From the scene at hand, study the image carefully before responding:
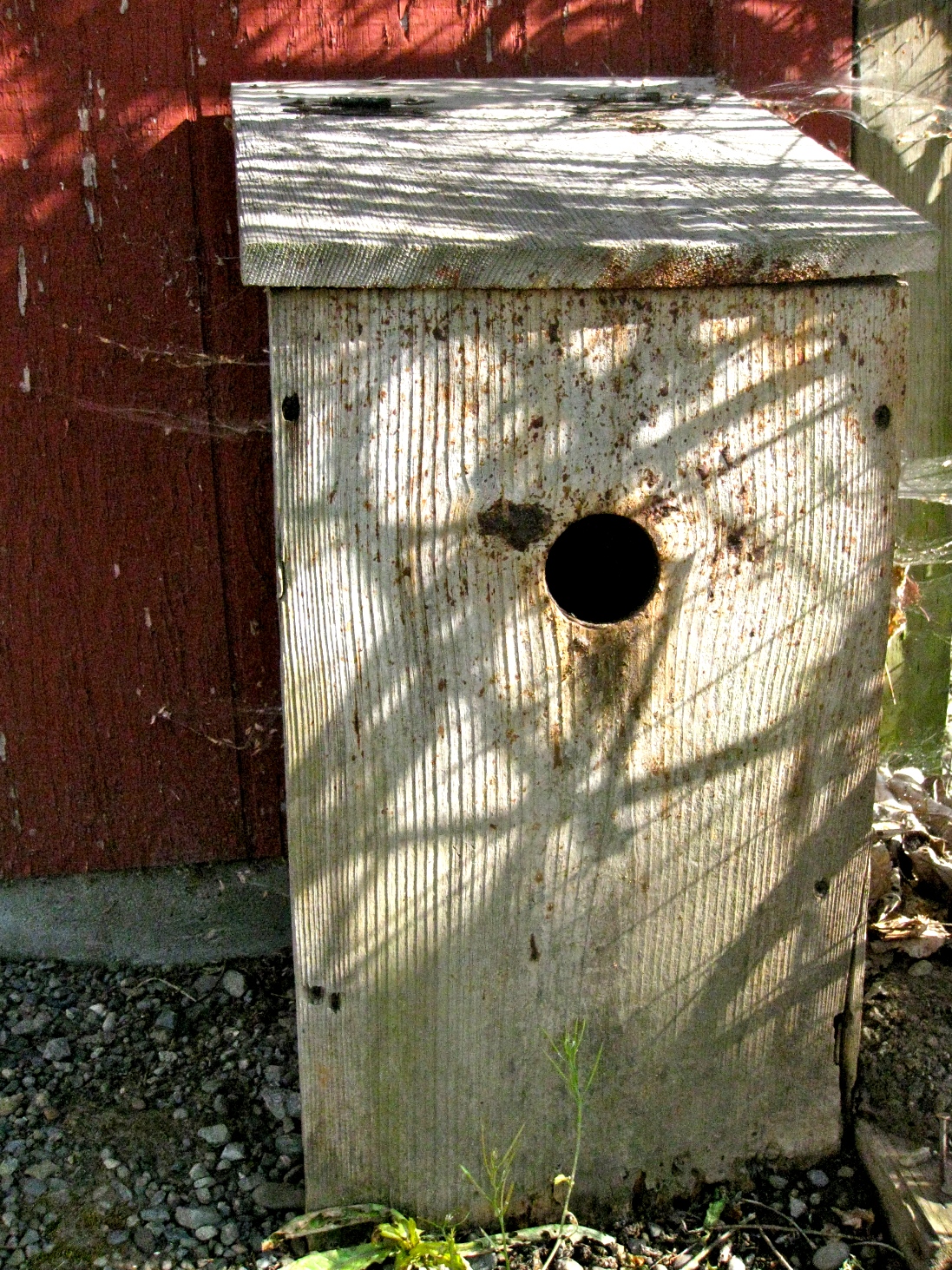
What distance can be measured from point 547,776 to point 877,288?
0.89 meters

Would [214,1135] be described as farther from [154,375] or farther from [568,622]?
[154,375]

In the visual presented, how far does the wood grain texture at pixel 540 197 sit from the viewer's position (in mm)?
1627

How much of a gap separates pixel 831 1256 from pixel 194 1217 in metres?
1.10

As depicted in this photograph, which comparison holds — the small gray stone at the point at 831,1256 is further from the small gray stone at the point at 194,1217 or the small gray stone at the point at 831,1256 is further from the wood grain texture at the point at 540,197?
the wood grain texture at the point at 540,197

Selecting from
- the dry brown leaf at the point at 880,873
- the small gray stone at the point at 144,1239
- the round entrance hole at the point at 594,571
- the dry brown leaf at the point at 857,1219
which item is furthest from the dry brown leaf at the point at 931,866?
the small gray stone at the point at 144,1239

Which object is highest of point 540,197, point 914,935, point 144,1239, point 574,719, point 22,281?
point 540,197

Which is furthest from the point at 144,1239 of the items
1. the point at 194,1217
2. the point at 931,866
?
the point at 931,866

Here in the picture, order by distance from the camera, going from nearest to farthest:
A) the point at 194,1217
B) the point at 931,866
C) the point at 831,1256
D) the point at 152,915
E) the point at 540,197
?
the point at 540,197 → the point at 831,1256 → the point at 194,1217 → the point at 931,866 → the point at 152,915

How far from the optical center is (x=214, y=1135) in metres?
2.31

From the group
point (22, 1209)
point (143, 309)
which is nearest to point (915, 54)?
point (143, 309)

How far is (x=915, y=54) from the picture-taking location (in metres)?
2.62

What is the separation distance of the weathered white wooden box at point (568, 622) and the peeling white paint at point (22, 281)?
60 cm

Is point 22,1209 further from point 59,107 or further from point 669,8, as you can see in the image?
point 669,8

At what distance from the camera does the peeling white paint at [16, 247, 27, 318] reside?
2.37m
